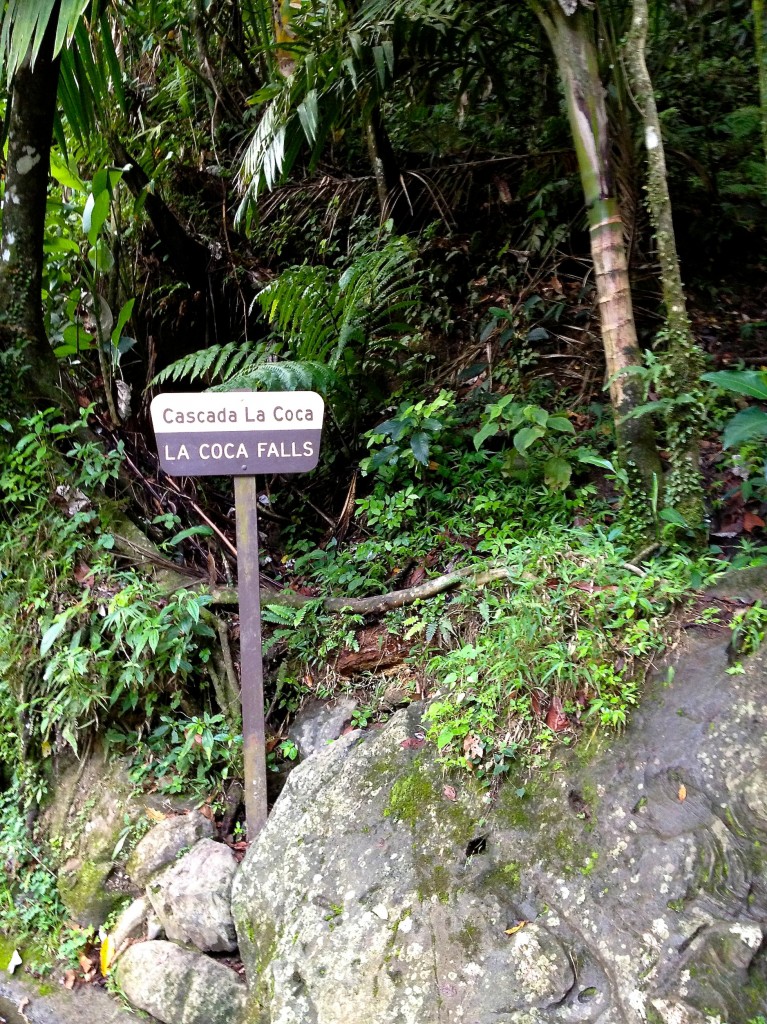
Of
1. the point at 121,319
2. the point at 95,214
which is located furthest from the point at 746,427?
the point at 95,214

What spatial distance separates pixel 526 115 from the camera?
17.9ft

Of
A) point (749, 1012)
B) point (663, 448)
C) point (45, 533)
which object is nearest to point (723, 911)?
point (749, 1012)

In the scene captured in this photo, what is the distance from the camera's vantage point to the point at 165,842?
293 cm

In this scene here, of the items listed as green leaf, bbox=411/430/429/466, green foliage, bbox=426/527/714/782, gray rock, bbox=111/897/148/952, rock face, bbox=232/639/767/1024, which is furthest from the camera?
green leaf, bbox=411/430/429/466

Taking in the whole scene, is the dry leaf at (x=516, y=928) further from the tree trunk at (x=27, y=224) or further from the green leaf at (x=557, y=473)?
the tree trunk at (x=27, y=224)

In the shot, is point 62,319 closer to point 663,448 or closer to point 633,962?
point 663,448

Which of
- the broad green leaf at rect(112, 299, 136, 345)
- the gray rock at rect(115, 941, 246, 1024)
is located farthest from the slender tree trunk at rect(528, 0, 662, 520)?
the broad green leaf at rect(112, 299, 136, 345)

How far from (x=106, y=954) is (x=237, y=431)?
212 cm

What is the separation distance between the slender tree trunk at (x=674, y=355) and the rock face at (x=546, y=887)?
0.72 metres

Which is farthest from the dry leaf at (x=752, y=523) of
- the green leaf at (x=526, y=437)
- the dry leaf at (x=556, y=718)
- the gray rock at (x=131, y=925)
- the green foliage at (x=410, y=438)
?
the gray rock at (x=131, y=925)

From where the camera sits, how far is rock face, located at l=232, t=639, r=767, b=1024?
200 centimetres

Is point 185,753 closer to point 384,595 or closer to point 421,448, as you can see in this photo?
point 384,595

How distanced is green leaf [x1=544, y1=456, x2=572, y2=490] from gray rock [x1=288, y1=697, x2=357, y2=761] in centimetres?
139

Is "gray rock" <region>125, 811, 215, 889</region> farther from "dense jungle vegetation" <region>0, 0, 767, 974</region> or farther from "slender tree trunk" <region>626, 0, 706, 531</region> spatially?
"slender tree trunk" <region>626, 0, 706, 531</region>
